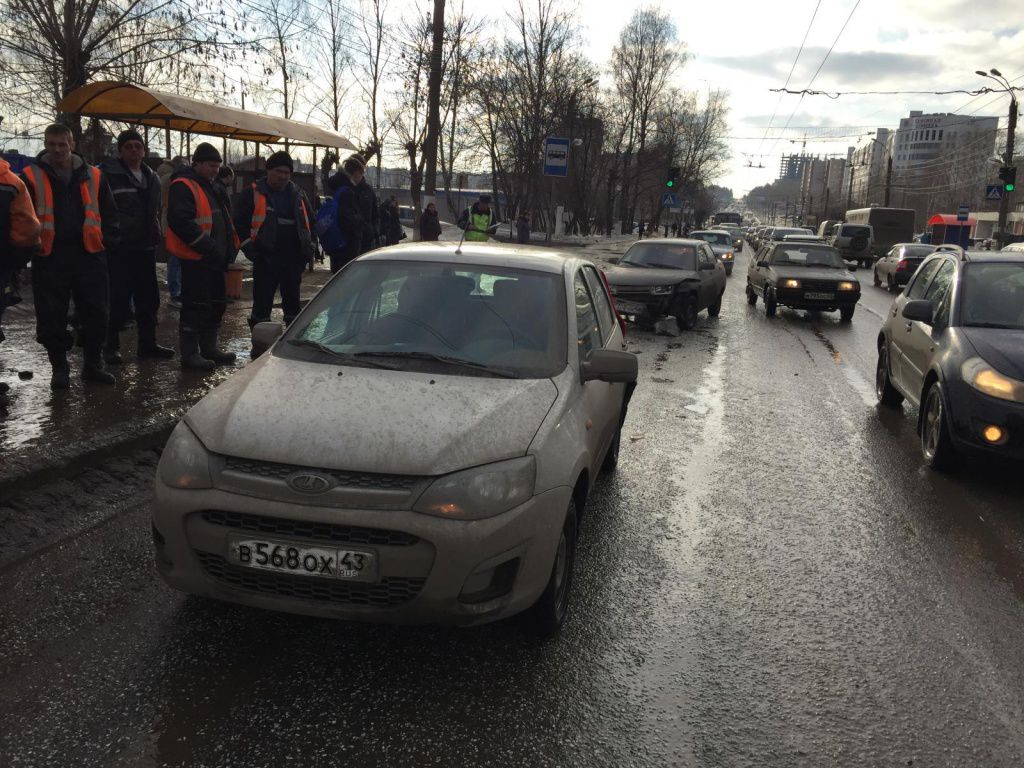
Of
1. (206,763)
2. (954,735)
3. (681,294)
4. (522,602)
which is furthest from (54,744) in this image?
(681,294)

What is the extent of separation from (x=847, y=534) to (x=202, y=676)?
3473 millimetres

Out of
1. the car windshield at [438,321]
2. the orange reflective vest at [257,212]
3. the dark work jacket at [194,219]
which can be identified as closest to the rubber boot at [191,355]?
the dark work jacket at [194,219]

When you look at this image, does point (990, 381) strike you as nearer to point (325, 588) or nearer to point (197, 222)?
point (325, 588)

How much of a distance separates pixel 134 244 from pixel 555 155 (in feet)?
48.4

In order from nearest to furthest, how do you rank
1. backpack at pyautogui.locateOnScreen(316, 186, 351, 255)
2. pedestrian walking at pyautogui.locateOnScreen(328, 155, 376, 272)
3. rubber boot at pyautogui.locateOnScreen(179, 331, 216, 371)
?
rubber boot at pyautogui.locateOnScreen(179, 331, 216, 371) → pedestrian walking at pyautogui.locateOnScreen(328, 155, 376, 272) → backpack at pyautogui.locateOnScreen(316, 186, 351, 255)

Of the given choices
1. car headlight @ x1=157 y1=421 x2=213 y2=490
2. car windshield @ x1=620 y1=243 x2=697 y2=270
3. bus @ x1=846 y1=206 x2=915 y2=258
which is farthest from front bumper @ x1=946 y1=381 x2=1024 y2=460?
bus @ x1=846 y1=206 x2=915 y2=258

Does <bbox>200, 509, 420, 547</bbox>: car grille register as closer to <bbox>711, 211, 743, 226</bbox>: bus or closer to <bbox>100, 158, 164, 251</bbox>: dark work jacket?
<bbox>100, 158, 164, 251</bbox>: dark work jacket

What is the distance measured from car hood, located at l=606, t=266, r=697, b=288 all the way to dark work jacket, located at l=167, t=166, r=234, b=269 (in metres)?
7.20

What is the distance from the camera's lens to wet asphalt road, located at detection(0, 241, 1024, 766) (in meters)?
2.69

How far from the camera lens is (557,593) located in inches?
133

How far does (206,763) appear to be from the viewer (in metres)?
2.52

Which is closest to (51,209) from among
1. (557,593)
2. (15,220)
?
(15,220)

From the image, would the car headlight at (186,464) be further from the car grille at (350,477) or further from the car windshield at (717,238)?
the car windshield at (717,238)

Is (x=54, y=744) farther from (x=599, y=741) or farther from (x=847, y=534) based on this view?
(x=847, y=534)
